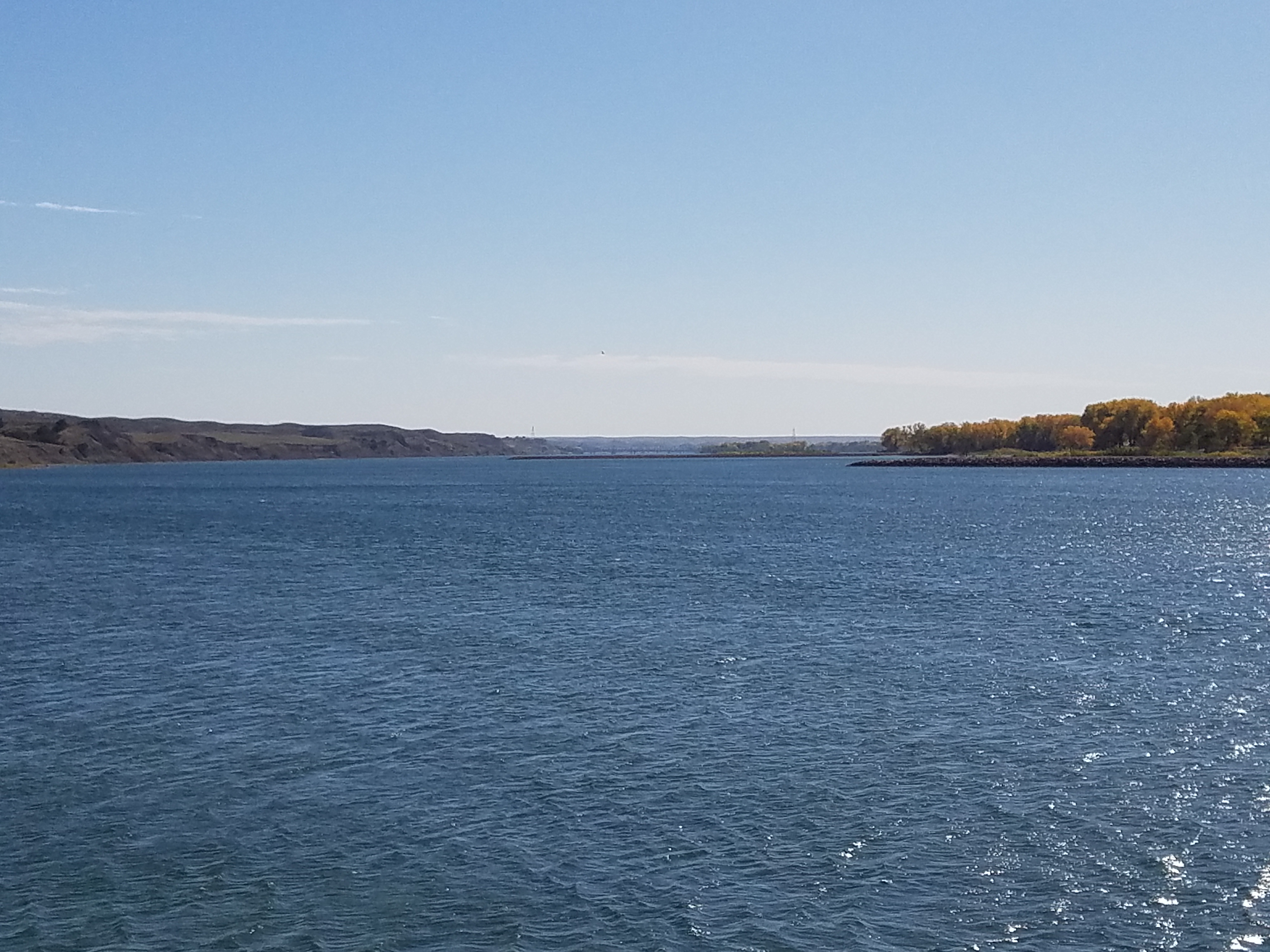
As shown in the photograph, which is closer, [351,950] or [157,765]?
[351,950]

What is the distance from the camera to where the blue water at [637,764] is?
19188 millimetres

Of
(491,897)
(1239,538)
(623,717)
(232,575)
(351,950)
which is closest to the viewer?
(351,950)

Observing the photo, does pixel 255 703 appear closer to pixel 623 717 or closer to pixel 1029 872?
pixel 623 717

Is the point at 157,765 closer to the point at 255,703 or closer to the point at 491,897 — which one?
the point at 255,703

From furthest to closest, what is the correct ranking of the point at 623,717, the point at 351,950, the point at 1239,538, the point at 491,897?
1. the point at 1239,538
2. the point at 623,717
3. the point at 491,897
4. the point at 351,950

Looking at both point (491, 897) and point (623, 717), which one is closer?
point (491, 897)

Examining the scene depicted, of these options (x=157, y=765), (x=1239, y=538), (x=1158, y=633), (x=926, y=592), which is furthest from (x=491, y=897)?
(x=1239, y=538)

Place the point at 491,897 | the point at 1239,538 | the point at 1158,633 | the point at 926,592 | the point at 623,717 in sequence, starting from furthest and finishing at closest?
the point at 1239,538 → the point at 926,592 → the point at 1158,633 → the point at 623,717 → the point at 491,897

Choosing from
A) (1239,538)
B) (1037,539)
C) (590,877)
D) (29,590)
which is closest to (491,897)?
(590,877)

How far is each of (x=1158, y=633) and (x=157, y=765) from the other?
3662 centimetres

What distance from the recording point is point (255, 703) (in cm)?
3375

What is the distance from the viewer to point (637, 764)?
89.8ft

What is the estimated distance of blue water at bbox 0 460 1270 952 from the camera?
63.0 ft

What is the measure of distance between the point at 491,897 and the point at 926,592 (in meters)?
42.5
